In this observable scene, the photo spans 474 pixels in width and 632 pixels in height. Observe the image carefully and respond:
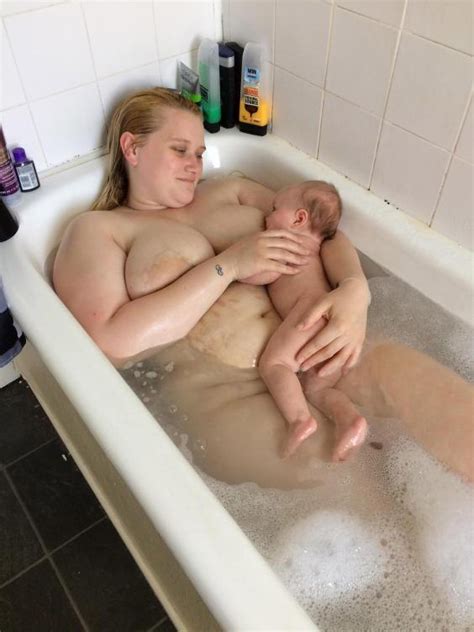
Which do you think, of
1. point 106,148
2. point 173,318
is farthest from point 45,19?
point 173,318

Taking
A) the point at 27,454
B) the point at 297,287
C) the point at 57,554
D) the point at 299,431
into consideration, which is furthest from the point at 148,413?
the point at 27,454

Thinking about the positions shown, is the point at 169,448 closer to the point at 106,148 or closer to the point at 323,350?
the point at 323,350

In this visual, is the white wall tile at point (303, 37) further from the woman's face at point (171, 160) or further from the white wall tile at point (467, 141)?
the white wall tile at point (467, 141)

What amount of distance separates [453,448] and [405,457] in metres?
0.10

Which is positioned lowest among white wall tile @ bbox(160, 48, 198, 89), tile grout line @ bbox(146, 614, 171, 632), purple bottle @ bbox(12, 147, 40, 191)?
tile grout line @ bbox(146, 614, 171, 632)

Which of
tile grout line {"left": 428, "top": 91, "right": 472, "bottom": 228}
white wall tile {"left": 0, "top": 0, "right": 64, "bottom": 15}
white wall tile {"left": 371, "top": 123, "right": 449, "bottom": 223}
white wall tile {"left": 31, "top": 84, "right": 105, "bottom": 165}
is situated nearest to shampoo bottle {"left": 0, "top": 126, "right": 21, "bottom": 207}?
white wall tile {"left": 31, "top": 84, "right": 105, "bottom": 165}

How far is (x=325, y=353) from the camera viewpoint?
1118 millimetres

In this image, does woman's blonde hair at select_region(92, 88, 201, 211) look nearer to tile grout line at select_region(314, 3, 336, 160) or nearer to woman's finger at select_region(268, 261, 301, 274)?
tile grout line at select_region(314, 3, 336, 160)

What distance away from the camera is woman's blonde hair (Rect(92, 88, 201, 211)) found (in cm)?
134

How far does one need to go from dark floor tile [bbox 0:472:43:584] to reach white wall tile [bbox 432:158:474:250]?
117 centimetres

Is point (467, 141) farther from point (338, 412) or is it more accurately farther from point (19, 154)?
point (19, 154)

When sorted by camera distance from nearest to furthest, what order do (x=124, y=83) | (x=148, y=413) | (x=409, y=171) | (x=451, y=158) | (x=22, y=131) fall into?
(x=148, y=413) < (x=451, y=158) < (x=409, y=171) < (x=22, y=131) < (x=124, y=83)

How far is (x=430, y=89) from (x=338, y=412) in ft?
2.14

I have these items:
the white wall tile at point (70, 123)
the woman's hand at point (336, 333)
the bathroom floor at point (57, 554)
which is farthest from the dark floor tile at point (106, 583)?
the white wall tile at point (70, 123)
